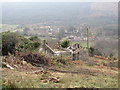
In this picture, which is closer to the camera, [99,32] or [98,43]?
[98,43]

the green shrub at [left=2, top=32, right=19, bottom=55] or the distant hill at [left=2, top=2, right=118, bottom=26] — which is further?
the distant hill at [left=2, top=2, right=118, bottom=26]

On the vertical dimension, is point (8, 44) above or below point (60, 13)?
below

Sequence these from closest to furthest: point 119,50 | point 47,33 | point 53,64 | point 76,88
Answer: point 76,88 → point 53,64 → point 119,50 → point 47,33

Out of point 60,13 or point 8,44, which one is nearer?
point 8,44

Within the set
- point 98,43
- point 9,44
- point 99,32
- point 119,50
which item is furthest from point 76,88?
point 99,32

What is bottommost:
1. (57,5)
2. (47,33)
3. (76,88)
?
(47,33)

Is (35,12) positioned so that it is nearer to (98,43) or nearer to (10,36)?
(98,43)

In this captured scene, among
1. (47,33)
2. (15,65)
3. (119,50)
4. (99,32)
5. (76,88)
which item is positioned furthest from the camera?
(47,33)

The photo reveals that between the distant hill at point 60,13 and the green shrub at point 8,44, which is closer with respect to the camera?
the green shrub at point 8,44

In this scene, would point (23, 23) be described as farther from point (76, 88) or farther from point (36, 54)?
point (76, 88)

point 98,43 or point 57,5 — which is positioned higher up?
point 57,5
